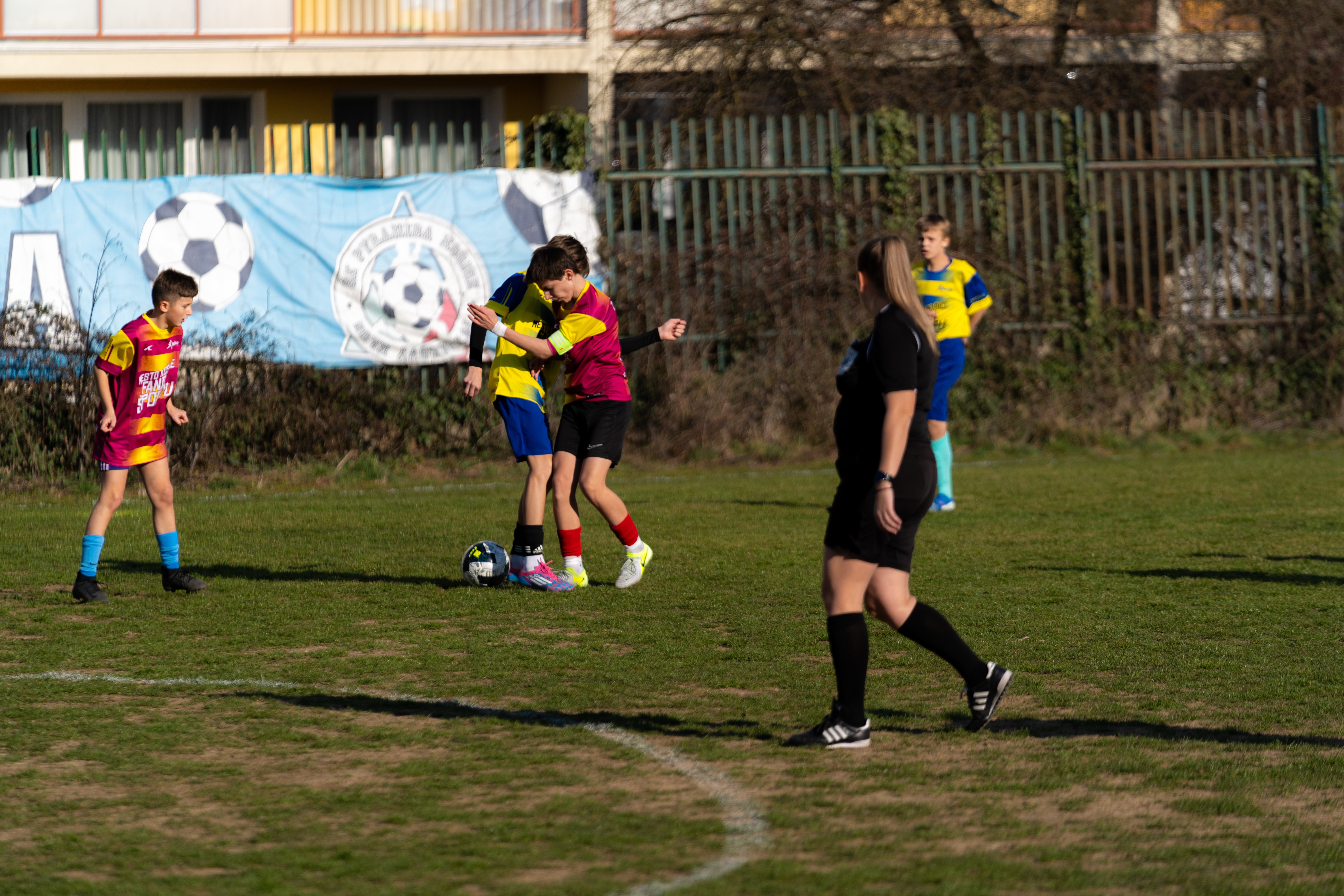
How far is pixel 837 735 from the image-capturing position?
5.41m

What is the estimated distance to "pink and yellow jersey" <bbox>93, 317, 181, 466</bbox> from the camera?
8.41 meters

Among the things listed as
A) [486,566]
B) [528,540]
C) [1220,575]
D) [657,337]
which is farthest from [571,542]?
[1220,575]

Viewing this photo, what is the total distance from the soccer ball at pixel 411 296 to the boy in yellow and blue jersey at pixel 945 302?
5.40 m

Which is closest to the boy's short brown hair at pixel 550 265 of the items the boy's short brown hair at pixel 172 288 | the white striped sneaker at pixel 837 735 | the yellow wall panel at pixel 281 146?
→ the boy's short brown hair at pixel 172 288

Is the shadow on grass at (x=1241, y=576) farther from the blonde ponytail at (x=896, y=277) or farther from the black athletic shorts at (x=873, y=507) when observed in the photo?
the blonde ponytail at (x=896, y=277)

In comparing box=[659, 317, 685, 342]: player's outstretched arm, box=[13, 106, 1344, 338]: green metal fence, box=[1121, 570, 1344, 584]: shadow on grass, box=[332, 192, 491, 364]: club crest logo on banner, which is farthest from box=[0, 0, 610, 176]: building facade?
Result: box=[659, 317, 685, 342]: player's outstretched arm

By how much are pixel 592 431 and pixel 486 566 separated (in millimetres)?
1011

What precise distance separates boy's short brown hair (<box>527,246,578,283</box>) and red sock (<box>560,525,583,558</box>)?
1465 millimetres

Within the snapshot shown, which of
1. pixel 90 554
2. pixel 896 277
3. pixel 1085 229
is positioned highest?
pixel 1085 229

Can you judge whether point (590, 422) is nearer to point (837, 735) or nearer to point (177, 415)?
point (177, 415)

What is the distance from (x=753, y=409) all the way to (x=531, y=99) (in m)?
11.1

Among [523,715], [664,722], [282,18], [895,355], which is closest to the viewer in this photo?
[895,355]

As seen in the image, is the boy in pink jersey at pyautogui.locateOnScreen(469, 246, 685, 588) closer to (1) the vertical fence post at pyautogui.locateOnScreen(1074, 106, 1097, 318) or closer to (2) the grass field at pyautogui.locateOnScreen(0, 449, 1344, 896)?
(2) the grass field at pyautogui.locateOnScreen(0, 449, 1344, 896)

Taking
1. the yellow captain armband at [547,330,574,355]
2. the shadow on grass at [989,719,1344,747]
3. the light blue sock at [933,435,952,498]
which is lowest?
the shadow on grass at [989,719,1344,747]
